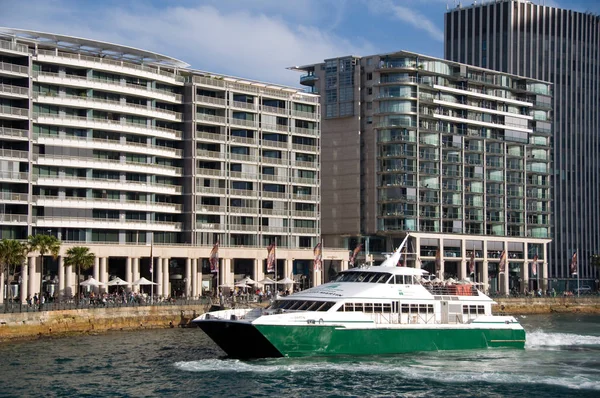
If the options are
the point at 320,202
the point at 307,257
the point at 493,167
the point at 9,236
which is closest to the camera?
the point at 9,236

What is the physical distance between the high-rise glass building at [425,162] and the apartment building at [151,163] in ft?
40.7

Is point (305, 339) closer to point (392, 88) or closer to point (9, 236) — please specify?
point (9, 236)

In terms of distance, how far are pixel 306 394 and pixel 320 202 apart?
3863 inches

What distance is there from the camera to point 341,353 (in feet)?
231

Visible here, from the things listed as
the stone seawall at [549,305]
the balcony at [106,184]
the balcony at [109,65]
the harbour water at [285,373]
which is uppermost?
the balcony at [109,65]

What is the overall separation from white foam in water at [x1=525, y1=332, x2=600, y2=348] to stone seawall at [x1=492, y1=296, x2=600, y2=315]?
50.4 metres

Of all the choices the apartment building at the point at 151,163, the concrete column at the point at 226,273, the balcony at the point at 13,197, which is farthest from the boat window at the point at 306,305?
the concrete column at the point at 226,273

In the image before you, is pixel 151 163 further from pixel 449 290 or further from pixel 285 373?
pixel 285 373

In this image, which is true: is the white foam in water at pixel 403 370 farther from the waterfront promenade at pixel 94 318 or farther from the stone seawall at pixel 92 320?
the waterfront promenade at pixel 94 318

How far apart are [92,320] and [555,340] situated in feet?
145

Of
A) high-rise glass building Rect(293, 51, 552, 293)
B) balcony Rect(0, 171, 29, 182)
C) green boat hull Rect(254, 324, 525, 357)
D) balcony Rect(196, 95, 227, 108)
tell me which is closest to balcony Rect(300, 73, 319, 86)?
high-rise glass building Rect(293, 51, 552, 293)

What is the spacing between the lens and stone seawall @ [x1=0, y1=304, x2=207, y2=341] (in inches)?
3452

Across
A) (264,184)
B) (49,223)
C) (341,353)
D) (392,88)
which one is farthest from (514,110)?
(341,353)

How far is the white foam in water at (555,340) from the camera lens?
84125 millimetres
